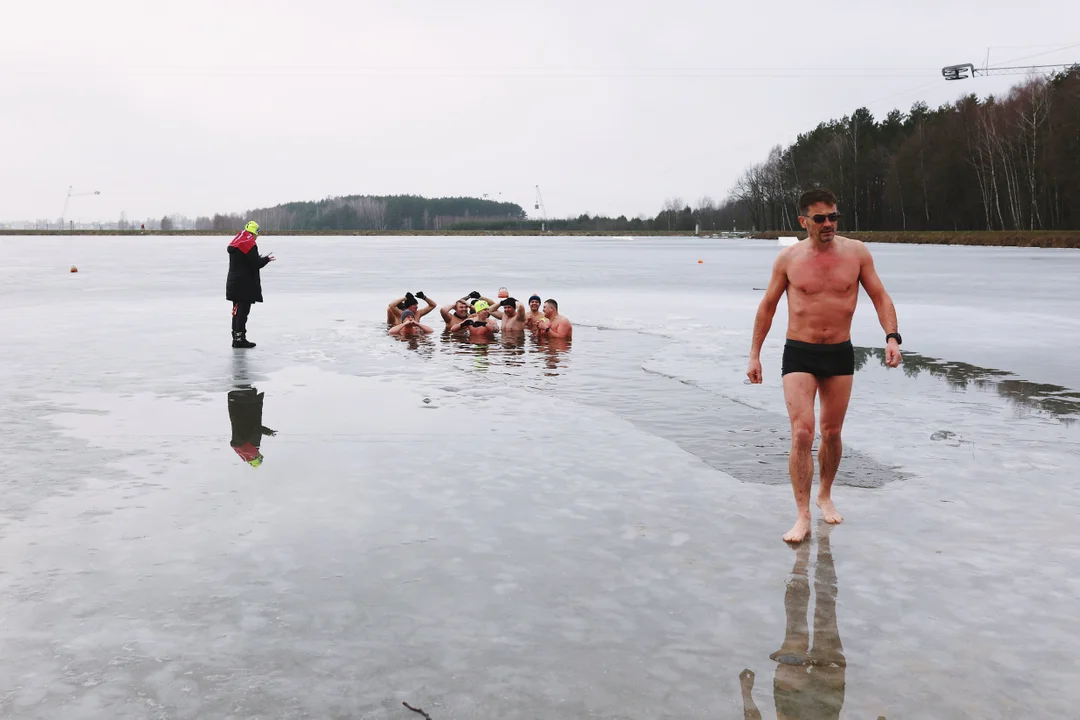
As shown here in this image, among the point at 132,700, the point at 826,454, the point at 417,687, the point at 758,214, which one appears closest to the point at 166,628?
the point at 132,700

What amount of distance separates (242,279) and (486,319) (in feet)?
13.5

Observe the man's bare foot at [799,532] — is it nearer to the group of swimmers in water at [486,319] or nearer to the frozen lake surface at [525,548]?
the frozen lake surface at [525,548]

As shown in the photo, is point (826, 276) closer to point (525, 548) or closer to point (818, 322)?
point (818, 322)

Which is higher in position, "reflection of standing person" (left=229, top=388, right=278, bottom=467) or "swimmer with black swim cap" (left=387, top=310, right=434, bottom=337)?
"swimmer with black swim cap" (left=387, top=310, right=434, bottom=337)

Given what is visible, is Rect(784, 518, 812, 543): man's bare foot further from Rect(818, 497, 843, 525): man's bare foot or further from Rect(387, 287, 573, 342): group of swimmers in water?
Rect(387, 287, 573, 342): group of swimmers in water

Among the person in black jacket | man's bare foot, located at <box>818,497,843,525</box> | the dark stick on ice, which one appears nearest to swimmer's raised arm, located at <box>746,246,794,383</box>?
man's bare foot, located at <box>818,497,843,525</box>

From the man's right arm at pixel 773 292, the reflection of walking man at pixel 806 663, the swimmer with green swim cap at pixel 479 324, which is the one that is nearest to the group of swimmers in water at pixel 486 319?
the swimmer with green swim cap at pixel 479 324

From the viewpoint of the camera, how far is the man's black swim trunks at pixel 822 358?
5.96m

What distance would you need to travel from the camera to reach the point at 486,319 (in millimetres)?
17250

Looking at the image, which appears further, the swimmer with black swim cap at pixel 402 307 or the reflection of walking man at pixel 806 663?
the swimmer with black swim cap at pixel 402 307

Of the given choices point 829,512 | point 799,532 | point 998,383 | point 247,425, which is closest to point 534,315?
point 998,383

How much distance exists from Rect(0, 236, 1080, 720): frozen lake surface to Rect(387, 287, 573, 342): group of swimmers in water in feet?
13.1

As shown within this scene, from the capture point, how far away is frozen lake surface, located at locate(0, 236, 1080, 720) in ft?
12.8

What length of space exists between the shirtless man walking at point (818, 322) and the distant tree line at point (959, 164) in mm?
78198
